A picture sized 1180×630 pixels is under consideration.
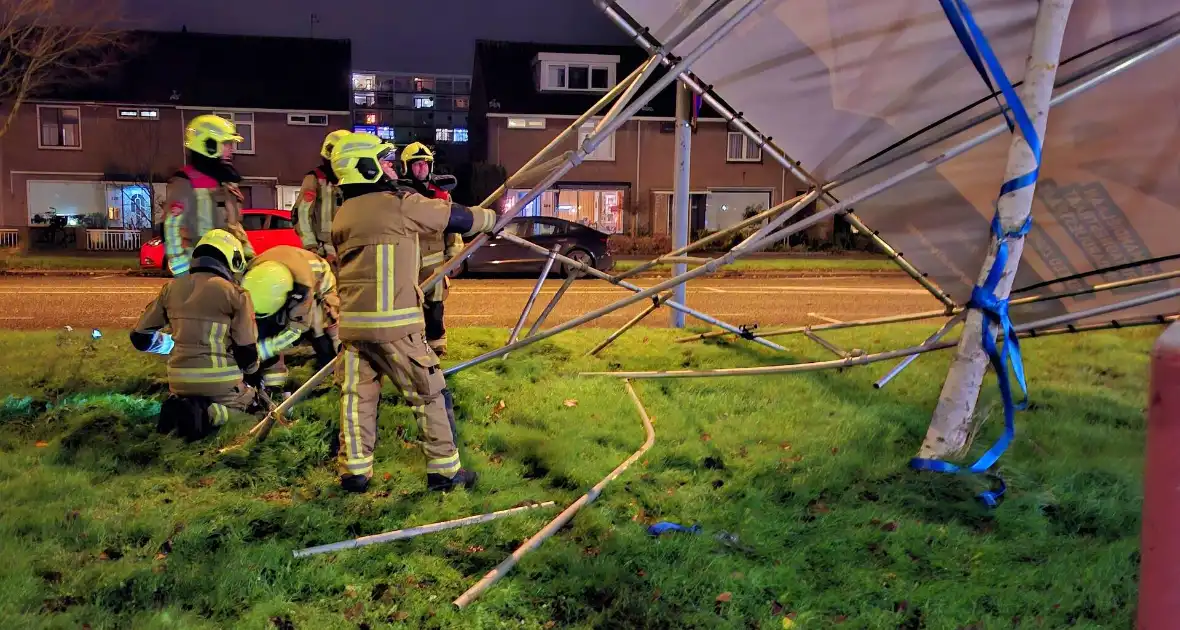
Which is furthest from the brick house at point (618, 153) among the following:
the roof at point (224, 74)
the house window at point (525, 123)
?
the roof at point (224, 74)

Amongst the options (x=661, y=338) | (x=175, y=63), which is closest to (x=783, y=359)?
(x=661, y=338)

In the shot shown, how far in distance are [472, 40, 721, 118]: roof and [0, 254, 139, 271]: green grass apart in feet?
46.7

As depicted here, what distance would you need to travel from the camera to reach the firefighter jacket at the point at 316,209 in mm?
6461

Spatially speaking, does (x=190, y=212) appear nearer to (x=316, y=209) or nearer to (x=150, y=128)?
(x=316, y=209)

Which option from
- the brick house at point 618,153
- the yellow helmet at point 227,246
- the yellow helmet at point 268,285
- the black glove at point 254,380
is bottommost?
the black glove at point 254,380

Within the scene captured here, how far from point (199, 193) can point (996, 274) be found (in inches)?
191

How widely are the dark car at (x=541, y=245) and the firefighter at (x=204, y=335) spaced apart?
11.1 m

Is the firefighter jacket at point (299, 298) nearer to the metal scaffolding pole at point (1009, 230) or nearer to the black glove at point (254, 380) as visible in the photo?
the black glove at point (254, 380)

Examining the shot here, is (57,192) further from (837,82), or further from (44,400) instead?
(837,82)

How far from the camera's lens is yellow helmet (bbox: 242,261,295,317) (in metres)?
5.43

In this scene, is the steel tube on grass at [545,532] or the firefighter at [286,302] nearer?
the steel tube on grass at [545,532]

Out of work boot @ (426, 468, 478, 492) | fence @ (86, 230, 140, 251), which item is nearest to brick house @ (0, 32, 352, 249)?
fence @ (86, 230, 140, 251)

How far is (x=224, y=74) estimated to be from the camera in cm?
2902

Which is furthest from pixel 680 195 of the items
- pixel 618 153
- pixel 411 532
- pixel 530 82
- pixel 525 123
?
pixel 530 82
